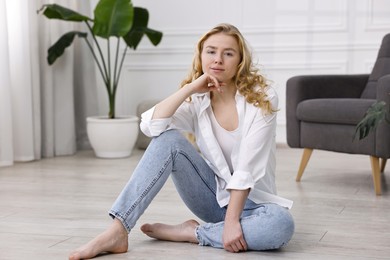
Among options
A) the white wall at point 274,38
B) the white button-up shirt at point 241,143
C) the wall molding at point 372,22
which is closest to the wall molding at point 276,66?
the white wall at point 274,38

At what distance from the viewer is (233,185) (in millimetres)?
2051

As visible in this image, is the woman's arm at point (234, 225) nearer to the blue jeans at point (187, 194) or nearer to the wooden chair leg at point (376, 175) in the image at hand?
the blue jeans at point (187, 194)

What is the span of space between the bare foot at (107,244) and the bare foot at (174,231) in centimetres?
17

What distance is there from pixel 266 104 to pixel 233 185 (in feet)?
A: 0.88

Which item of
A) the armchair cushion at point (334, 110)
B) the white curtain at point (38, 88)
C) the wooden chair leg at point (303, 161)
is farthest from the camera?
the white curtain at point (38, 88)

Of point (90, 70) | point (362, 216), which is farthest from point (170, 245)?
point (90, 70)

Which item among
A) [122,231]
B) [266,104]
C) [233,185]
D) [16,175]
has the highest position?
[266,104]

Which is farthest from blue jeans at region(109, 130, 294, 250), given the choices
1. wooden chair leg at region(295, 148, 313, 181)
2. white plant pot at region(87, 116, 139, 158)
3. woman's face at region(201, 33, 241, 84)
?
white plant pot at region(87, 116, 139, 158)

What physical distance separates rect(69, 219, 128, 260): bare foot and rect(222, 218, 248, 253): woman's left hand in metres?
0.31

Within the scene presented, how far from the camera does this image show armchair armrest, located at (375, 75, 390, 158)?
3.16 meters

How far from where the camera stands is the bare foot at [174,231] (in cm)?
228

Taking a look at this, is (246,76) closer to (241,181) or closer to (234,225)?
(241,181)

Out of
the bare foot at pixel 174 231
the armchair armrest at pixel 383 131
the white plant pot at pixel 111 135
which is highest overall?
the armchair armrest at pixel 383 131

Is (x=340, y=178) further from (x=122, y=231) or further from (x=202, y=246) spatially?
(x=122, y=231)
